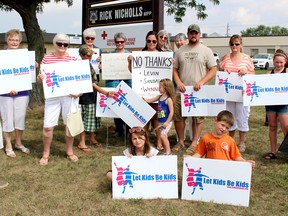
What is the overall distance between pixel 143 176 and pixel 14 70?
2.65 meters

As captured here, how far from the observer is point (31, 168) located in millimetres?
5055

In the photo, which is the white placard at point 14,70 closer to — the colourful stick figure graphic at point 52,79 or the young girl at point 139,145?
the colourful stick figure graphic at point 52,79

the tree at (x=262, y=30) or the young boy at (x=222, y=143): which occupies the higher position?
the tree at (x=262, y=30)

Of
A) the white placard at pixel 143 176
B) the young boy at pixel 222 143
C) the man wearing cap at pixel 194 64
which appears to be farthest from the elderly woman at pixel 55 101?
the young boy at pixel 222 143

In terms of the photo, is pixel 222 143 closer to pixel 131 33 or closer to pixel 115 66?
pixel 115 66

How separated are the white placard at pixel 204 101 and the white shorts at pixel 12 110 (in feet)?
8.43

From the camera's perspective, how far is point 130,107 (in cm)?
554

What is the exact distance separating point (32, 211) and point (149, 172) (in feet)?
4.34

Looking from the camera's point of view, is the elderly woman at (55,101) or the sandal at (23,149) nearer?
the elderly woman at (55,101)

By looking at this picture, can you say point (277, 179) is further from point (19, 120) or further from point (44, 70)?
point (19, 120)

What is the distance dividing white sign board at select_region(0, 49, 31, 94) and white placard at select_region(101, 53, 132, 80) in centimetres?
138

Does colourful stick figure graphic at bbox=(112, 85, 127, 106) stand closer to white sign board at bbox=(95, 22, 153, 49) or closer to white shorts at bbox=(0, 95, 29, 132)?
white shorts at bbox=(0, 95, 29, 132)

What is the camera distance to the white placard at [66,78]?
5.02 meters

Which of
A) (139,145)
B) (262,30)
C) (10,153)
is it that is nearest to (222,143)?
(139,145)
